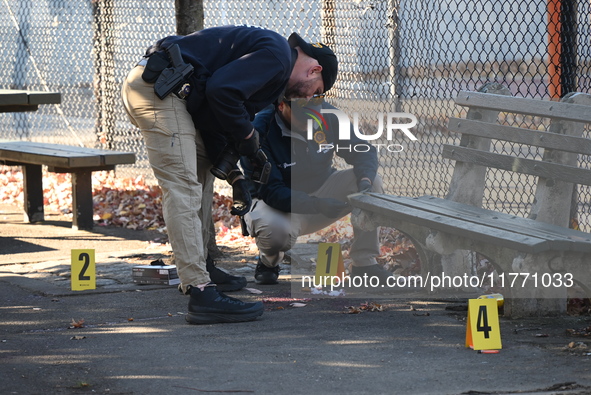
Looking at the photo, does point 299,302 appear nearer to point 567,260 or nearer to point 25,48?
point 567,260

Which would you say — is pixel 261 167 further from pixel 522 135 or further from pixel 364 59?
pixel 364 59

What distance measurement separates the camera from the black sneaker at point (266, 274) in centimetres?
546

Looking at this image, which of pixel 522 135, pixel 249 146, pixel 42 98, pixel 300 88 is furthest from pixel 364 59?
pixel 249 146

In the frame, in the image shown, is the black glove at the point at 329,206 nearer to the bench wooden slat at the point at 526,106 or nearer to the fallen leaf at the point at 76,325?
the bench wooden slat at the point at 526,106

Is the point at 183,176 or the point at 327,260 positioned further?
the point at 327,260

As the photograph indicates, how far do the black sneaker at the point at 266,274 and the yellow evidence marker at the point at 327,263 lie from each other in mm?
349

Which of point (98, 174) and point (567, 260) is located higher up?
point (567, 260)

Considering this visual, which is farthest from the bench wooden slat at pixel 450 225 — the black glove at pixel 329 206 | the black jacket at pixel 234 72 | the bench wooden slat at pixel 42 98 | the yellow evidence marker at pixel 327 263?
the bench wooden slat at pixel 42 98

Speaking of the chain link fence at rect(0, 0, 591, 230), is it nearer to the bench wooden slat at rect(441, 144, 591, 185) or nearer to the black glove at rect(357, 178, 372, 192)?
the bench wooden slat at rect(441, 144, 591, 185)

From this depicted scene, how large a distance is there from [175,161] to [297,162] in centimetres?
122

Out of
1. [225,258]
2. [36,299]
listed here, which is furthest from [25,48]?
[36,299]

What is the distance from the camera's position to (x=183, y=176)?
4.45 metres

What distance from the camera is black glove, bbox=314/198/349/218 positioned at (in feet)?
17.1

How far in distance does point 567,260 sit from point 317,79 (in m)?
1.59
